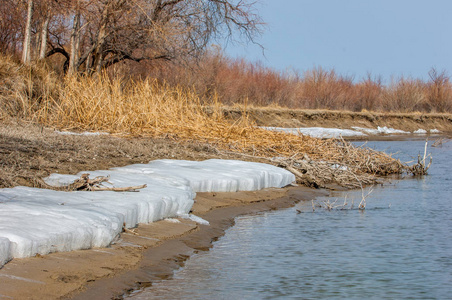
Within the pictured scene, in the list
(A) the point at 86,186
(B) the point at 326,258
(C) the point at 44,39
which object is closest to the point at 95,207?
(A) the point at 86,186

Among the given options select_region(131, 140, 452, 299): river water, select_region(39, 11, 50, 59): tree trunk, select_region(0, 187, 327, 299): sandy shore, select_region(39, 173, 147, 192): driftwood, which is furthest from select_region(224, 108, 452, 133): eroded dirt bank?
select_region(0, 187, 327, 299): sandy shore

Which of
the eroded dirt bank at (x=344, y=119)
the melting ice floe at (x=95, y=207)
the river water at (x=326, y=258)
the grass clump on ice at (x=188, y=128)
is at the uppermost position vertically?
the eroded dirt bank at (x=344, y=119)

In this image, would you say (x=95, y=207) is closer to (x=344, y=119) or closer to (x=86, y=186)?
(x=86, y=186)

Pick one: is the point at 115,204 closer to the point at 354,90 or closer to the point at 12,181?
the point at 12,181

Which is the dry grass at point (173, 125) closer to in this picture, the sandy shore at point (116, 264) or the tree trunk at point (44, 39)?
the tree trunk at point (44, 39)

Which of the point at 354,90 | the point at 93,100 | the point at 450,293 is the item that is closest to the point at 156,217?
the point at 450,293

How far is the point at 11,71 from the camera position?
12438 mm

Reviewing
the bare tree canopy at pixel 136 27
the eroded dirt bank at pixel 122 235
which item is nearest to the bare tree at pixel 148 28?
the bare tree canopy at pixel 136 27

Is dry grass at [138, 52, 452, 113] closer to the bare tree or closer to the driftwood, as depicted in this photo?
the bare tree

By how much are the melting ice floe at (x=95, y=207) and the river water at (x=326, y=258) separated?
0.60m

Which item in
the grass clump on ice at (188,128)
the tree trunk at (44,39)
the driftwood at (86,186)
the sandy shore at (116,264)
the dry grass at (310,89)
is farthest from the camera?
the dry grass at (310,89)

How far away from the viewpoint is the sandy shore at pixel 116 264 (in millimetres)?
3164

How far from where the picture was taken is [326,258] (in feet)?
15.5

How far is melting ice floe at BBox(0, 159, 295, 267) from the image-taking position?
3.55 metres
